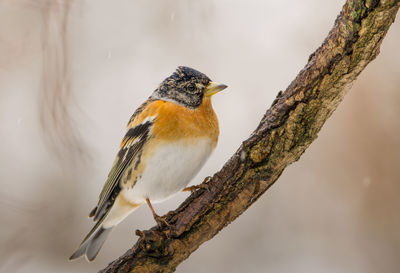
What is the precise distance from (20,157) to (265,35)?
2.95 meters

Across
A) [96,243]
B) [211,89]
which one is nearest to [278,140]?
[211,89]

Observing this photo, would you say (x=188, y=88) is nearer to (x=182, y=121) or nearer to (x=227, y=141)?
(x=182, y=121)

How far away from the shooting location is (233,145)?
442 cm

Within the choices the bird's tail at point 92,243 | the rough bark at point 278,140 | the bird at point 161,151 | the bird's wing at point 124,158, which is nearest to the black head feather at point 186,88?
the bird at point 161,151

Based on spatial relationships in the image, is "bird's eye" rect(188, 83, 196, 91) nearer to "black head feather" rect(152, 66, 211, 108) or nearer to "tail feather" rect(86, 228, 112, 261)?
"black head feather" rect(152, 66, 211, 108)

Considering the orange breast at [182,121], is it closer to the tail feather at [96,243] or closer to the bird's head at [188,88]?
the bird's head at [188,88]

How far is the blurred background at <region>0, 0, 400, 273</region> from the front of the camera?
12.7 ft

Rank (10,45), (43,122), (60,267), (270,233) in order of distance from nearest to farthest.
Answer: (43,122), (10,45), (60,267), (270,233)

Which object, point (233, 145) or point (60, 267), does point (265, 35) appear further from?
point (60, 267)

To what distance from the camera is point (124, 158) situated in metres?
2.88

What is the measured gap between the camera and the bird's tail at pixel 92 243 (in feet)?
9.46

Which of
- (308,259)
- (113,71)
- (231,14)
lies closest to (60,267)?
(113,71)

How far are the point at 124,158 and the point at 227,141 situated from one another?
1.81 meters

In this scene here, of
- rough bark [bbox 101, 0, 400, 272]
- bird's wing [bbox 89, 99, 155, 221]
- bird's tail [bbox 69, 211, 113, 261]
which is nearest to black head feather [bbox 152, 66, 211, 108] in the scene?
bird's wing [bbox 89, 99, 155, 221]
